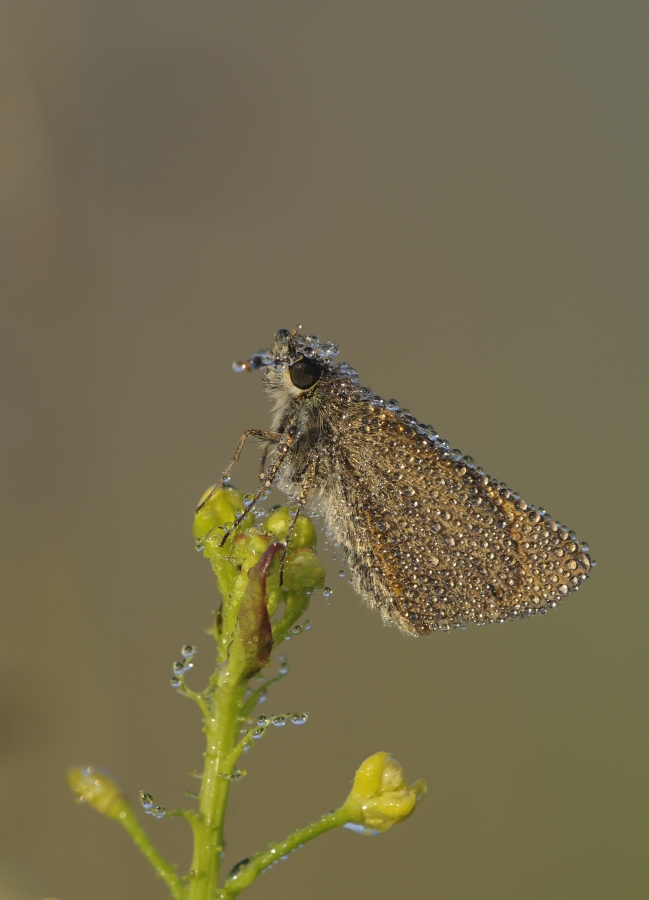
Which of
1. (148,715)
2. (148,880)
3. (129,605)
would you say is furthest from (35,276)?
(148,880)

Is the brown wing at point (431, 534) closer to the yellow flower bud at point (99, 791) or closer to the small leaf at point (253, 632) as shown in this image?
the small leaf at point (253, 632)

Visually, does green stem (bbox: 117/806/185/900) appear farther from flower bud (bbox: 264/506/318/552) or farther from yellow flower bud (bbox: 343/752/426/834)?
flower bud (bbox: 264/506/318/552)

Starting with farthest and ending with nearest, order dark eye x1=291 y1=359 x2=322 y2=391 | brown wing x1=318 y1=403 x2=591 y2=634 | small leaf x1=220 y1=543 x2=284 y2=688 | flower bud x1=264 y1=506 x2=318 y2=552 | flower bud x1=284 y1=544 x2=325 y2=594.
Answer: dark eye x1=291 y1=359 x2=322 y2=391 → brown wing x1=318 y1=403 x2=591 y2=634 → flower bud x1=264 y1=506 x2=318 y2=552 → flower bud x1=284 y1=544 x2=325 y2=594 → small leaf x1=220 y1=543 x2=284 y2=688

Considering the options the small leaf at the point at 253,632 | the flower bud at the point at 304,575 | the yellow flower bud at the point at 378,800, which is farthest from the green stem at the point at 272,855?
the flower bud at the point at 304,575

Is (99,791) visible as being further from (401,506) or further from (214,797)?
(401,506)

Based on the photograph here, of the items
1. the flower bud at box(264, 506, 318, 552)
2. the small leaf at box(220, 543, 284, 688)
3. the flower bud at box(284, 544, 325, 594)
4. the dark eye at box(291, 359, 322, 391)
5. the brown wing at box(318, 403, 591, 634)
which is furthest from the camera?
the dark eye at box(291, 359, 322, 391)

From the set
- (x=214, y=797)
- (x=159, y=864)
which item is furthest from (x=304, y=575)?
(x=159, y=864)

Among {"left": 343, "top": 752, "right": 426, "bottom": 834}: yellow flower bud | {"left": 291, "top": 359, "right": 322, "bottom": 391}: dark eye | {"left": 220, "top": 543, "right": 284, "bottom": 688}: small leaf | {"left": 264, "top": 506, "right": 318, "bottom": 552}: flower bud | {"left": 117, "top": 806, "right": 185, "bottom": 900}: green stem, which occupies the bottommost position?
{"left": 343, "top": 752, "right": 426, "bottom": 834}: yellow flower bud

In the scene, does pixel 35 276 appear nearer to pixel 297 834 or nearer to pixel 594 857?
pixel 297 834

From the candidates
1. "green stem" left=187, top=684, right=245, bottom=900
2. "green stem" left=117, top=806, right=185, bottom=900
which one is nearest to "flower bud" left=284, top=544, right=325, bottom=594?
"green stem" left=187, top=684, right=245, bottom=900
